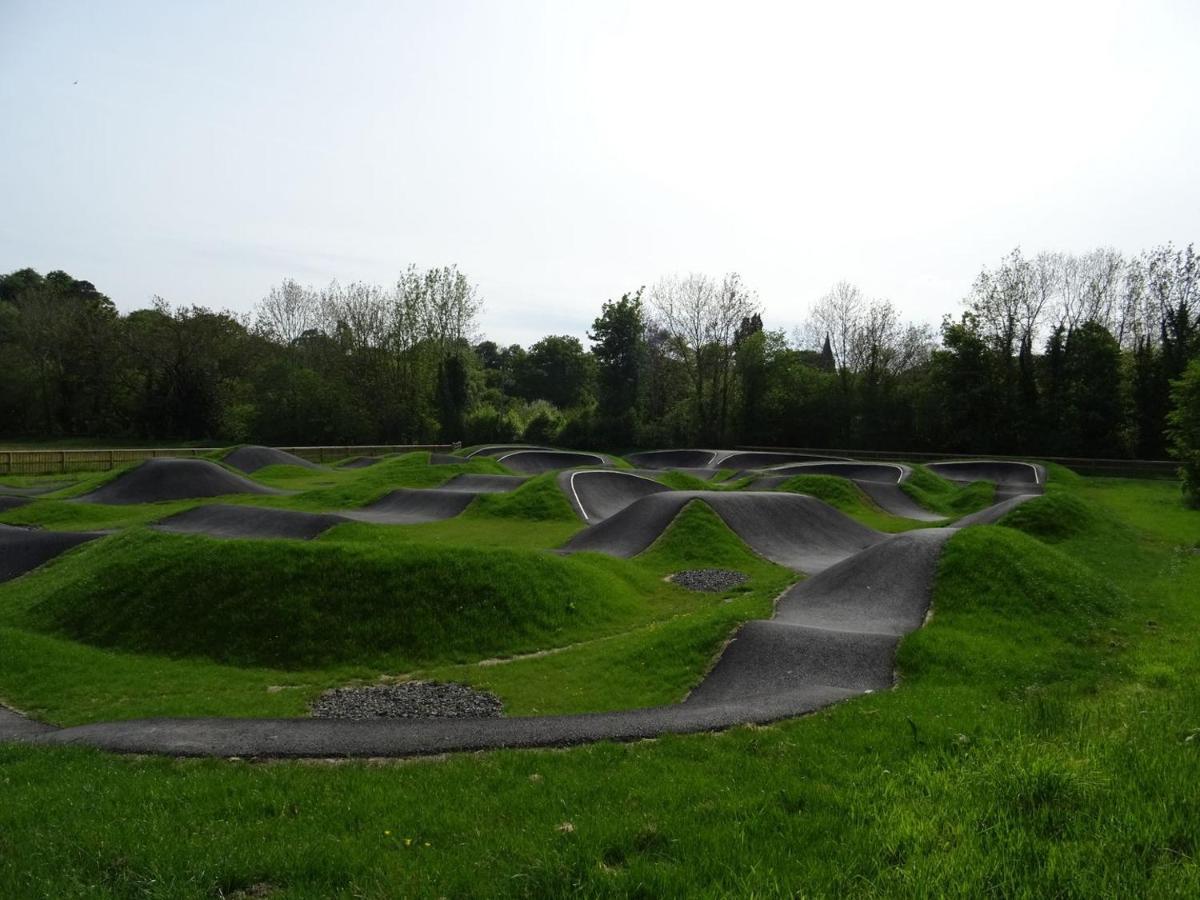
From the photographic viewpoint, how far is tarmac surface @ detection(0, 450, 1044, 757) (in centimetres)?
691

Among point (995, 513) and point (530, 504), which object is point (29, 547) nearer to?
point (530, 504)

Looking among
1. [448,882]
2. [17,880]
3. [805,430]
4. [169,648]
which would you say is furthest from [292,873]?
[805,430]

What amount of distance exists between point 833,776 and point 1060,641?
25.0 ft

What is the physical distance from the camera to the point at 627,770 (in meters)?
5.67

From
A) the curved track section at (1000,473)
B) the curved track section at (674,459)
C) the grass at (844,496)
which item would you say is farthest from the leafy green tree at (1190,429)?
the curved track section at (674,459)

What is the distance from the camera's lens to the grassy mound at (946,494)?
2866 centimetres

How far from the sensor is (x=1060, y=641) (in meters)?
10.9

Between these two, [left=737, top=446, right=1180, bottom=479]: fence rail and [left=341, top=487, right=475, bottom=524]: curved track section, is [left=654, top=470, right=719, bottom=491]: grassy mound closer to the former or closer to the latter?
[left=341, top=487, right=475, bottom=524]: curved track section

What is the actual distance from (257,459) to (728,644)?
35.0 meters

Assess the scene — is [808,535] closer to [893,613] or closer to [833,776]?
[893,613]

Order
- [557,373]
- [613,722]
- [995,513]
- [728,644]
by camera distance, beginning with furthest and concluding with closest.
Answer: [557,373] → [995,513] → [728,644] → [613,722]

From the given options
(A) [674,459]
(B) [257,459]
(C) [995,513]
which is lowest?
(C) [995,513]

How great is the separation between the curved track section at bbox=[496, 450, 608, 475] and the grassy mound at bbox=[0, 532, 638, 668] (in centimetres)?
2469

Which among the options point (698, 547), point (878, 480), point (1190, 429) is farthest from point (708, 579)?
point (1190, 429)
